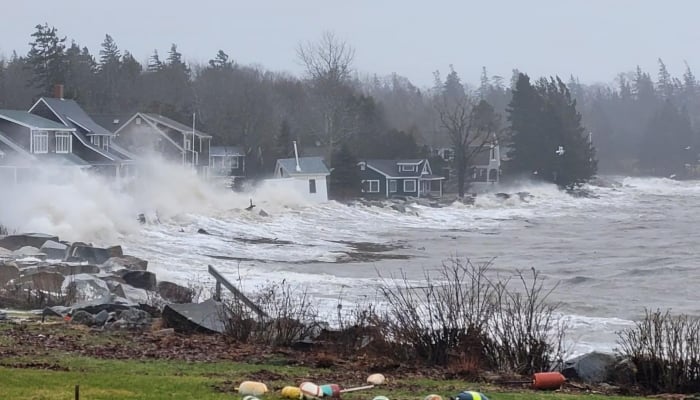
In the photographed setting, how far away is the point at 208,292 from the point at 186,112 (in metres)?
75.0

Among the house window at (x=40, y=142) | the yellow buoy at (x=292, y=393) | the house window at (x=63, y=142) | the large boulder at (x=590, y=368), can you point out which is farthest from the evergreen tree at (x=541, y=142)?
the yellow buoy at (x=292, y=393)

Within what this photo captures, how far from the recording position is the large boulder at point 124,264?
33.2 metres

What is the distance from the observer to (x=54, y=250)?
1455 inches

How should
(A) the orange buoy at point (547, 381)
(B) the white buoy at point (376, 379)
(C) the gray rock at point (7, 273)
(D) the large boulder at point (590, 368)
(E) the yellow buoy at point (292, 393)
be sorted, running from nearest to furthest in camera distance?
1. (E) the yellow buoy at point (292, 393)
2. (B) the white buoy at point (376, 379)
3. (A) the orange buoy at point (547, 381)
4. (D) the large boulder at point (590, 368)
5. (C) the gray rock at point (7, 273)

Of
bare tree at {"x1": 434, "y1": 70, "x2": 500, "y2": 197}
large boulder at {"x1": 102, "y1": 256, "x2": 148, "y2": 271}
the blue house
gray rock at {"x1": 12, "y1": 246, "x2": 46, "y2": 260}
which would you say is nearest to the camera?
large boulder at {"x1": 102, "y1": 256, "x2": 148, "y2": 271}

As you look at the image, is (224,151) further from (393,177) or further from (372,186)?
(393,177)

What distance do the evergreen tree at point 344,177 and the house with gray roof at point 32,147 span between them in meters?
24.8

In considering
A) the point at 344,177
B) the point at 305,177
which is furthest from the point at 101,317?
the point at 344,177

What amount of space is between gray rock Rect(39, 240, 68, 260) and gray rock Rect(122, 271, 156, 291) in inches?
268

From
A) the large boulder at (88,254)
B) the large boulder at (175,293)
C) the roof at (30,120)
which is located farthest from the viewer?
the roof at (30,120)

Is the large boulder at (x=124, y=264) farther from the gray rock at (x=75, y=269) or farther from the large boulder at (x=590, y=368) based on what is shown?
the large boulder at (x=590, y=368)

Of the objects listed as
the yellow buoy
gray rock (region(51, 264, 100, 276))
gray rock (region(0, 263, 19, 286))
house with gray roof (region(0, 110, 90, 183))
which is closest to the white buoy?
the yellow buoy

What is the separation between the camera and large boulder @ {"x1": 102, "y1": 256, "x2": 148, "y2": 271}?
33156 mm

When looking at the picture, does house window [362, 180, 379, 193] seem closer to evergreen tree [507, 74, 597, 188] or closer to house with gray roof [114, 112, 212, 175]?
house with gray roof [114, 112, 212, 175]
